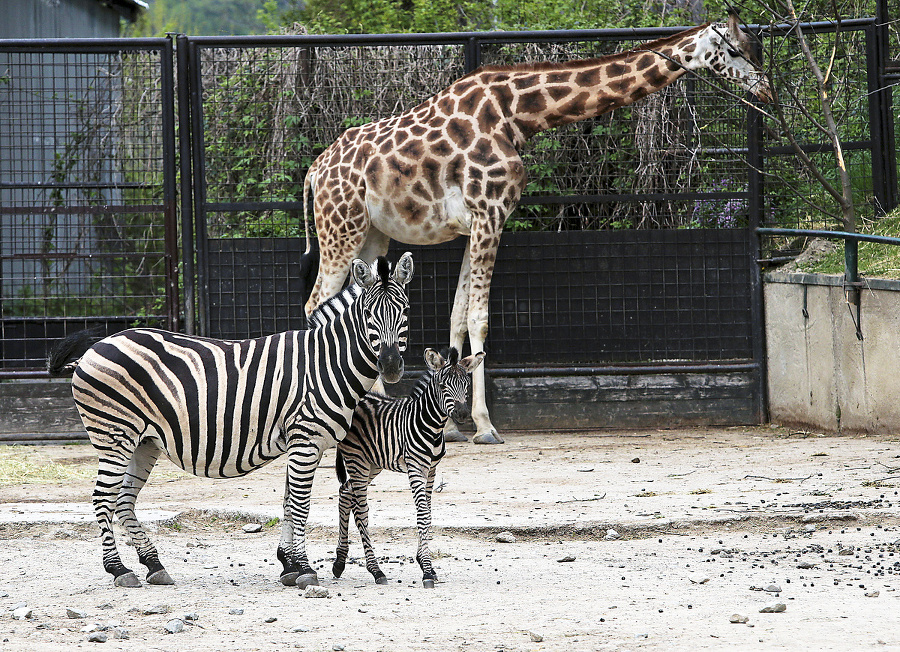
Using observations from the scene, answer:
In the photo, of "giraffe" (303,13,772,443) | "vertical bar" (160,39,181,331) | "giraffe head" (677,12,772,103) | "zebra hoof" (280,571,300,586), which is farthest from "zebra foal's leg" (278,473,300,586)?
"giraffe head" (677,12,772,103)

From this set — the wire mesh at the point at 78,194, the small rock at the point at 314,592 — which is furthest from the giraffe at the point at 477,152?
the small rock at the point at 314,592

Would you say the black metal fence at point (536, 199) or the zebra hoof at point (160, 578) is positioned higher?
the black metal fence at point (536, 199)

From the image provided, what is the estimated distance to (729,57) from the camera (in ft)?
30.3

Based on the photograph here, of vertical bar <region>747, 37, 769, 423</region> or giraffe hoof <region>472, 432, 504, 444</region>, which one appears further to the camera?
vertical bar <region>747, 37, 769, 423</region>

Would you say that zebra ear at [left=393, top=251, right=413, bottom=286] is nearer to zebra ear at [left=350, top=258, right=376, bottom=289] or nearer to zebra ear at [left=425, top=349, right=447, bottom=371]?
zebra ear at [left=350, top=258, right=376, bottom=289]

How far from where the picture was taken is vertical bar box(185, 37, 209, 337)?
988 centimetres

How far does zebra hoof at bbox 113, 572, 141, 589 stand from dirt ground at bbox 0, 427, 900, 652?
0.05 m

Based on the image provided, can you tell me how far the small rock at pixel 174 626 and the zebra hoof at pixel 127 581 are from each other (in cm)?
81

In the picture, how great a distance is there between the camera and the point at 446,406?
17.3ft

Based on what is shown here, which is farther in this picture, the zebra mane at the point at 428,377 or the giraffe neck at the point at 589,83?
the giraffe neck at the point at 589,83

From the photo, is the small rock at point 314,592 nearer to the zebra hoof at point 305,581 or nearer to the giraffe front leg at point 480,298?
the zebra hoof at point 305,581

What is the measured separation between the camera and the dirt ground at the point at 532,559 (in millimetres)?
4426

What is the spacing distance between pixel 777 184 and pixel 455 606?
22.6ft

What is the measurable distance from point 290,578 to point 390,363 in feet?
3.74
